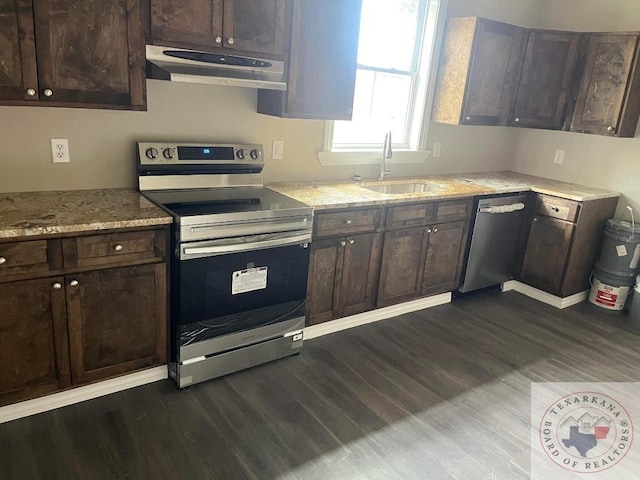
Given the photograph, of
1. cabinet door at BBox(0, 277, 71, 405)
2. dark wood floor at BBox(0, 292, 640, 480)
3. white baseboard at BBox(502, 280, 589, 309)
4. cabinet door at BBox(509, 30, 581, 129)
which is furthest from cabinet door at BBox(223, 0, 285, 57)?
white baseboard at BBox(502, 280, 589, 309)

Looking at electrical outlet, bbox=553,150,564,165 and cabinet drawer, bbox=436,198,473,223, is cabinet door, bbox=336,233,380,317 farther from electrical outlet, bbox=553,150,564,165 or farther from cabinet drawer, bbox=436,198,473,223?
electrical outlet, bbox=553,150,564,165

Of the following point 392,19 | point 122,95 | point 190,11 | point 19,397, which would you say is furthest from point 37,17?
point 392,19

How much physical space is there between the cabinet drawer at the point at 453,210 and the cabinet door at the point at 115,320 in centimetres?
192

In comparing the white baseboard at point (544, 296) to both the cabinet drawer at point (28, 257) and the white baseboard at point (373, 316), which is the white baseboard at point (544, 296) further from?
the cabinet drawer at point (28, 257)

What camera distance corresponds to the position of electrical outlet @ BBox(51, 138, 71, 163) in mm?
2426

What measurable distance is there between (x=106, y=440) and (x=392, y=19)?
3193 mm

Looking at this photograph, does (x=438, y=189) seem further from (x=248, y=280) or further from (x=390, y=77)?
(x=248, y=280)

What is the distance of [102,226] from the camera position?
206cm

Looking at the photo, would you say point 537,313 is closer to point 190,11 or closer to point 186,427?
point 186,427

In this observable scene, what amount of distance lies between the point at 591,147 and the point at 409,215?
6.57ft

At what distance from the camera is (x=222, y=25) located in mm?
2395

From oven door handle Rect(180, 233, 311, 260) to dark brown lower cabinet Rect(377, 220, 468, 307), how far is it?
29.2 inches

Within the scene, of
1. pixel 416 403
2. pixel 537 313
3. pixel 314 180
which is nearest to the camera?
pixel 416 403

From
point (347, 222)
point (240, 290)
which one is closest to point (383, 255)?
point (347, 222)
